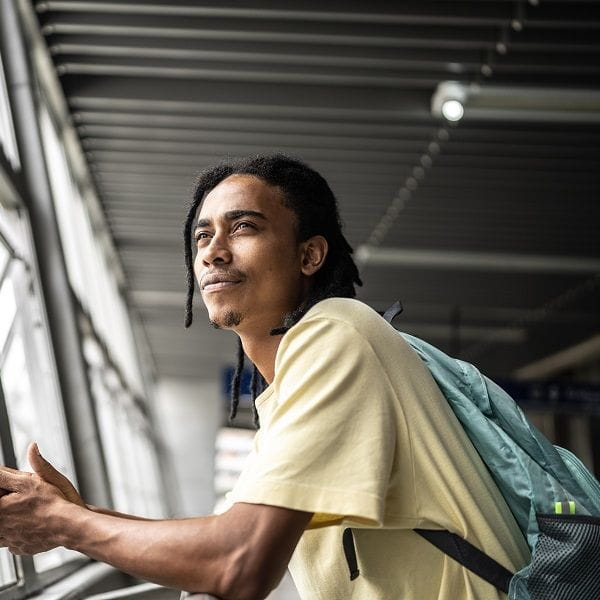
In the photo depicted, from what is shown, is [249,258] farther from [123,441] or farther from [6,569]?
[123,441]

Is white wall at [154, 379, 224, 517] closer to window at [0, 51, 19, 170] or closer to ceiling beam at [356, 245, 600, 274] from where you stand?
ceiling beam at [356, 245, 600, 274]

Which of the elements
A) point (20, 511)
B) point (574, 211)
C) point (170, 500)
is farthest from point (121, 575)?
point (170, 500)

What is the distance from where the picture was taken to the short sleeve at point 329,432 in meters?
1.50

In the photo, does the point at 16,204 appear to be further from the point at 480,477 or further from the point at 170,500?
the point at 170,500

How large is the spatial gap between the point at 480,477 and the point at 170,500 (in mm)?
16925

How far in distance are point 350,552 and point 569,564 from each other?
0.39m

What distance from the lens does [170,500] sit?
18.0 m

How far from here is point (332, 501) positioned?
150 cm

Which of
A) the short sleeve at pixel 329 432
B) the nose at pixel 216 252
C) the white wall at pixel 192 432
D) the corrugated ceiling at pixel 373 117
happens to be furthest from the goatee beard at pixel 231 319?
the white wall at pixel 192 432

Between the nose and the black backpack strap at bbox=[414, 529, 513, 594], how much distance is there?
71cm

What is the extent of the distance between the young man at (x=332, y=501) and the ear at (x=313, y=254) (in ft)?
1.29

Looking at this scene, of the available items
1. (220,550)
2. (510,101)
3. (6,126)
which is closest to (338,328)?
(220,550)

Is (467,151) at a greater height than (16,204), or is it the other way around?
(467,151)

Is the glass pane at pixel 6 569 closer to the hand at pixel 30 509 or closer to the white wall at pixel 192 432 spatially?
the hand at pixel 30 509
